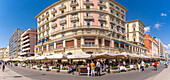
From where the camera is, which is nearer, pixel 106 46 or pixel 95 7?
pixel 106 46

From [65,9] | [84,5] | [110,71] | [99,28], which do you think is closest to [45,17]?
[65,9]

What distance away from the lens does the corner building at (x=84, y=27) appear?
3159cm

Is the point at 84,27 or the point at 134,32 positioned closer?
the point at 84,27

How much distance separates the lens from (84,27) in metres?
34.0

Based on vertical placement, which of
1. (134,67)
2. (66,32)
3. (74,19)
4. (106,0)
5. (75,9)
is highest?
(106,0)

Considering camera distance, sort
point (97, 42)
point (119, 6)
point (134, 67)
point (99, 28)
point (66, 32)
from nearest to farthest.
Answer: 1. point (134, 67)
2. point (97, 42)
3. point (99, 28)
4. point (66, 32)
5. point (119, 6)

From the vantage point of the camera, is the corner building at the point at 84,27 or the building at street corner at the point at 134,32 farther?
the building at street corner at the point at 134,32

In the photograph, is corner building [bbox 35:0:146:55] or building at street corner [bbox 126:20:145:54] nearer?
corner building [bbox 35:0:146:55]

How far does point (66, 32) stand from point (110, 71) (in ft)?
80.0

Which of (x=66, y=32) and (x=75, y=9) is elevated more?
(x=75, y=9)

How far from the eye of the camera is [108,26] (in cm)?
3747

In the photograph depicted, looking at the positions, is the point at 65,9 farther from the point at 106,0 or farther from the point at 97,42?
the point at 97,42

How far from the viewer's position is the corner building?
31594mm

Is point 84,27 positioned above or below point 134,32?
below
